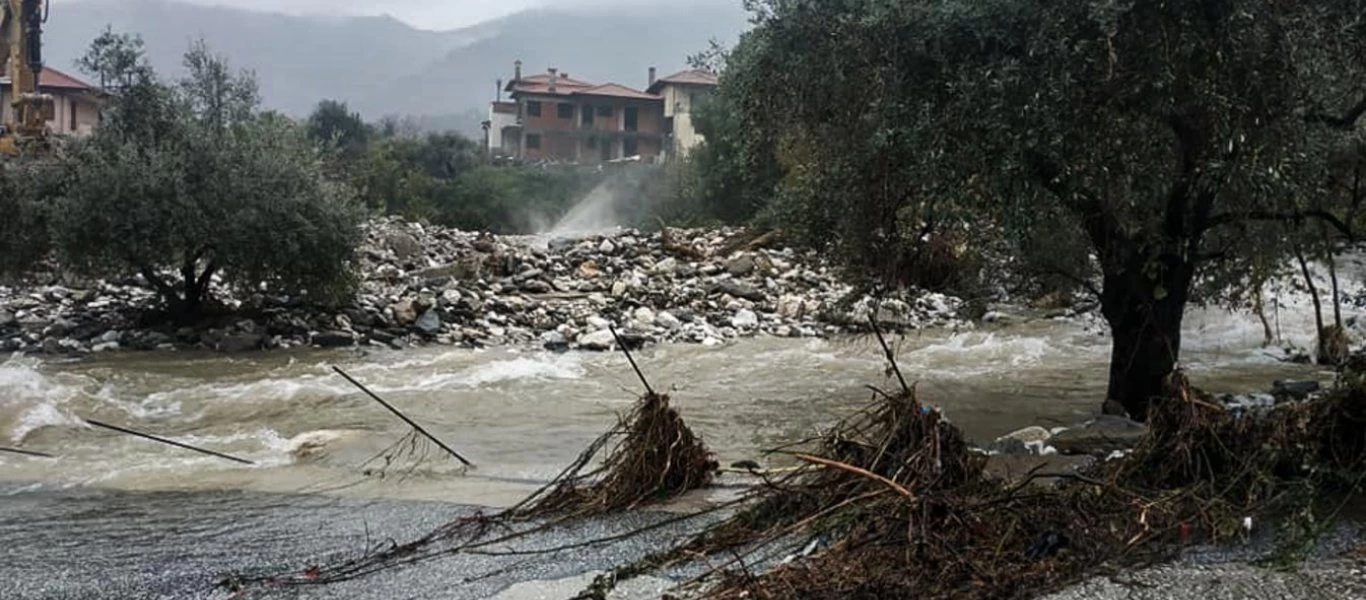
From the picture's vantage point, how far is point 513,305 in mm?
20391

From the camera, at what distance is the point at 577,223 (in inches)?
1857

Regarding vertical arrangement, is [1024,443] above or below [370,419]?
above

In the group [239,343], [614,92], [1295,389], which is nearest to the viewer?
[1295,389]

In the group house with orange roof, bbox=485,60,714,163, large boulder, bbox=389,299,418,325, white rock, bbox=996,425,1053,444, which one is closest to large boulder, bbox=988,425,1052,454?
white rock, bbox=996,425,1053,444

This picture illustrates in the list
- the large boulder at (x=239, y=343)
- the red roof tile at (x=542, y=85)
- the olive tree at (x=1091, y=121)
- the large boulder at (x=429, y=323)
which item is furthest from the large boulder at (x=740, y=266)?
the red roof tile at (x=542, y=85)

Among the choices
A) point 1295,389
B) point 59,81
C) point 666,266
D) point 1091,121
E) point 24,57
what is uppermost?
point 59,81

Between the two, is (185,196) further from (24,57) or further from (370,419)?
(24,57)

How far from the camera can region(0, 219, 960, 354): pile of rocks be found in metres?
A: 17.6

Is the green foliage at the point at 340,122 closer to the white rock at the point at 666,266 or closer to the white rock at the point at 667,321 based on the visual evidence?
the white rock at the point at 666,266

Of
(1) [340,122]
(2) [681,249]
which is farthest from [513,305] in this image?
(1) [340,122]

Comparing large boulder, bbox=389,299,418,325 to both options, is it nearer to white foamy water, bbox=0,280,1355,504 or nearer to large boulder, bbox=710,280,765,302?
white foamy water, bbox=0,280,1355,504

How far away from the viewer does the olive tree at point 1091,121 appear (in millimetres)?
6953

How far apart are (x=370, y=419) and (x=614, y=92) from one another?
57.3 m

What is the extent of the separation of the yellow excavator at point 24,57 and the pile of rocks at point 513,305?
5.26m
